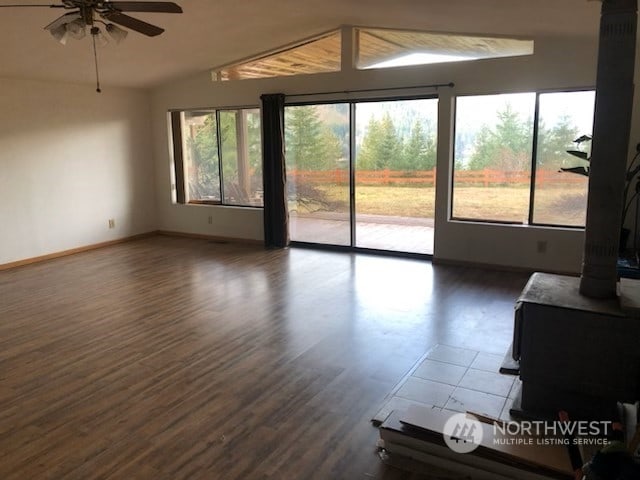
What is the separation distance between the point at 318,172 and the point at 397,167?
111 centimetres

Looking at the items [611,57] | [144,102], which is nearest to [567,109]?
[611,57]

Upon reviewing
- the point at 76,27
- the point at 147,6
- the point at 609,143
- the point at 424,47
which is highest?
the point at 424,47

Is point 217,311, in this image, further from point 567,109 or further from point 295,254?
point 567,109

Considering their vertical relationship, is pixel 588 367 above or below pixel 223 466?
above

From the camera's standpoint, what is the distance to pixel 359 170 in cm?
678

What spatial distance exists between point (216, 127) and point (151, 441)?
233 inches

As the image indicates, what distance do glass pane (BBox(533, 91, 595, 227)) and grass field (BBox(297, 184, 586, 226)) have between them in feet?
0.03

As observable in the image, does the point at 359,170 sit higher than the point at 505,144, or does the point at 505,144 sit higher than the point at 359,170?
the point at 505,144

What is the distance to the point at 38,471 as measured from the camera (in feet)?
7.69

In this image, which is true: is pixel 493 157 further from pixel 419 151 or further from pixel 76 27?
pixel 76 27

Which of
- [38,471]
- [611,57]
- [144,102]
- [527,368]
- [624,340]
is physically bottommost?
[38,471]

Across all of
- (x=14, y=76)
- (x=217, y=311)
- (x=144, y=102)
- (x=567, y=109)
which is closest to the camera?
(x=217, y=311)

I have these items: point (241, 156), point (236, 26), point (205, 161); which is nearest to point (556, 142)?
point (236, 26)

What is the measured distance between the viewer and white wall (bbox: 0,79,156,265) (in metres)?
6.35
